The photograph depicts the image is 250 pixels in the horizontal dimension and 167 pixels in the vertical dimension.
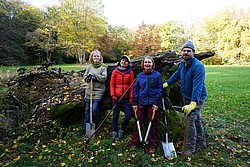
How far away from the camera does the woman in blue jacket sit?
377cm

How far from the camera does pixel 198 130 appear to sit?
387cm

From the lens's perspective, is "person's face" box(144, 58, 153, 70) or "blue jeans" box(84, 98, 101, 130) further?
"blue jeans" box(84, 98, 101, 130)

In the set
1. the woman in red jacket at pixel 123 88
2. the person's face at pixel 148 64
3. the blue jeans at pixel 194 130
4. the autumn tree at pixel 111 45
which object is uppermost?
the autumn tree at pixel 111 45

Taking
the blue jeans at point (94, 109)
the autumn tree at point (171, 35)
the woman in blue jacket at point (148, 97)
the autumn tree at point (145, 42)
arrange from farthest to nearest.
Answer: the autumn tree at point (171, 35), the autumn tree at point (145, 42), the blue jeans at point (94, 109), the woman in blue jacket at point (148, 97)

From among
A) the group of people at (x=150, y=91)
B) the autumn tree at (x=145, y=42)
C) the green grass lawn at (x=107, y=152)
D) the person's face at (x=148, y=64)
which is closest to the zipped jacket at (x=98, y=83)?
the group of people at (x=150, y=91)

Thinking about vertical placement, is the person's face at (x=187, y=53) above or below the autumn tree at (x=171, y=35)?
below

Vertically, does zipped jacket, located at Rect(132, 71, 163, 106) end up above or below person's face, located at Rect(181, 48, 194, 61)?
below

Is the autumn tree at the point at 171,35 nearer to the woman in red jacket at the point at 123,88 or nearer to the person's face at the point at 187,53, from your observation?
the woman in red jacket at the point at 123,88

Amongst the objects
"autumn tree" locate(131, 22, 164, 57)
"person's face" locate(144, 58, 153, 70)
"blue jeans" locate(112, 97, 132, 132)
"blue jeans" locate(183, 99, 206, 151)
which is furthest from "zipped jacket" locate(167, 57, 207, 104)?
"autumn tree" locate(131, 22, 164, 57)

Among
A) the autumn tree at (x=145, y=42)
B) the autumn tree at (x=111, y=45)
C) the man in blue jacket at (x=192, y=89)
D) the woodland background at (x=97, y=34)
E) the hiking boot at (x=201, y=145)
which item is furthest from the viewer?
the autumn tree at (x=145, y=42)

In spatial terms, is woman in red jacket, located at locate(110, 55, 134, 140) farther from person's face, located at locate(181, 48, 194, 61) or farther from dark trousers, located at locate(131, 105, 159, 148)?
person's face, located at locate(181, 48, 194, 61)

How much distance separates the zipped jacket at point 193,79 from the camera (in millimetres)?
3279

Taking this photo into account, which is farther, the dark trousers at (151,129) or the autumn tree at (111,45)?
the autumn tree at (111,45)

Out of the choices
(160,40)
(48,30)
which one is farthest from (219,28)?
(48,30)
